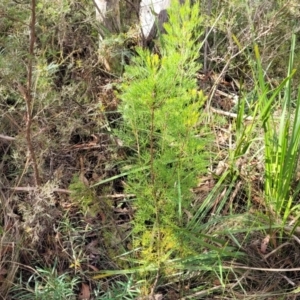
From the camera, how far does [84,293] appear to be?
1797 mm

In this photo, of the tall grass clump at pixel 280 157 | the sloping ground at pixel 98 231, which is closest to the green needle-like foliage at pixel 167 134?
the sloping ground at pixel 98 231

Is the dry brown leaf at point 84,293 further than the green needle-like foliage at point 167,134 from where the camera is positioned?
Yes

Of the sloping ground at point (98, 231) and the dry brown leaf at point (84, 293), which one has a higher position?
the sloping ground at point (98, 231)

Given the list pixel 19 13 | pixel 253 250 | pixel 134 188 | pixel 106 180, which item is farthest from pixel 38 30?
pixel 253 250

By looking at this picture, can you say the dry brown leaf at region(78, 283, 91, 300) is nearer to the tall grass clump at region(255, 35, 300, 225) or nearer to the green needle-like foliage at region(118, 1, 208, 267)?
the green needle-like foliage at region(118, 1, 208, 267)

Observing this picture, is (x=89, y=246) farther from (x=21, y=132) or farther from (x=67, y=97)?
(x=67, y=97)

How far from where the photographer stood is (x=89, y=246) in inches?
74.7

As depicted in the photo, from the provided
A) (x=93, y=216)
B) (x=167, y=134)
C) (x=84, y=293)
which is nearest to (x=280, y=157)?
(x=167, y=134)

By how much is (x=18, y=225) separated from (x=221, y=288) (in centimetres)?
82

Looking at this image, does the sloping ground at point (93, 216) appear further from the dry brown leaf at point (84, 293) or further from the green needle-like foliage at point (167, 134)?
the green needle-like foliage at point (167, 134)

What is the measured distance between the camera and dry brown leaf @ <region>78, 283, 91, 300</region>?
1790mm

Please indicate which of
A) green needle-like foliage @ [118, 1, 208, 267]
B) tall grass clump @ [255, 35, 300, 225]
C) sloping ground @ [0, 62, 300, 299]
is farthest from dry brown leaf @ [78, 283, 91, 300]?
tall grass clump @ [255, 35, 300, 225]

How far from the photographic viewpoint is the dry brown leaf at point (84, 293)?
179 cm

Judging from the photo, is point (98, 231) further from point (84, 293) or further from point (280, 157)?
point (280, 157)
